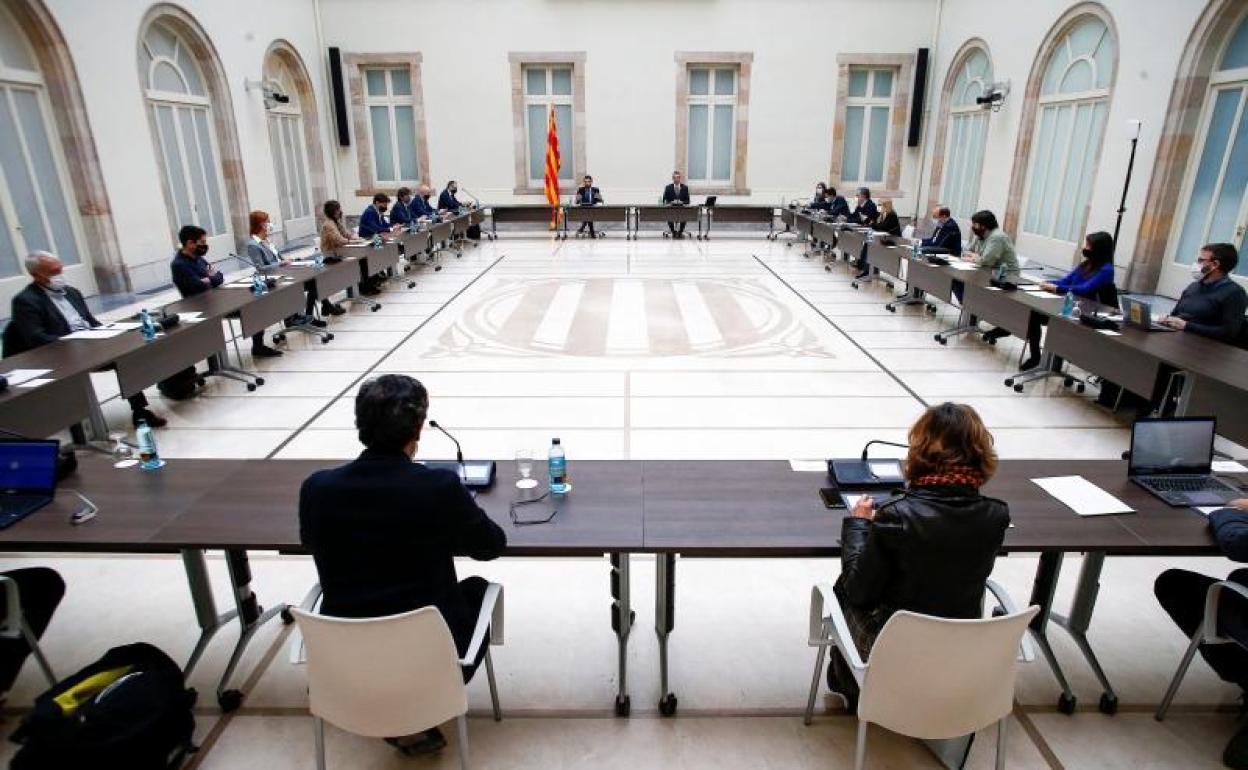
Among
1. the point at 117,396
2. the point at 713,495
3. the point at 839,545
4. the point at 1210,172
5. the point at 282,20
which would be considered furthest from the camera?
the point at 282,20

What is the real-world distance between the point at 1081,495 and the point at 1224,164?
757 cm

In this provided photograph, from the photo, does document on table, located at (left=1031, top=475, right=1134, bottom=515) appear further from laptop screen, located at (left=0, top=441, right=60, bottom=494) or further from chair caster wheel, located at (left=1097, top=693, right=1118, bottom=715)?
laptop screen, located at (left=0, top=441, right=60, bottom=494)

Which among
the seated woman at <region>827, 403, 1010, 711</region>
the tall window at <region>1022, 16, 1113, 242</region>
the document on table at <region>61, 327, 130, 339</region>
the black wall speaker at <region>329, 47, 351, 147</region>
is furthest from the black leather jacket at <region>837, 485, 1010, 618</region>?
the black wall speaker at <region>329, 47, 351, 147</region>

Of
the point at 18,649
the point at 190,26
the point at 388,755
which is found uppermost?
the point at 190,26

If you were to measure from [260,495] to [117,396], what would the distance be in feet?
12.2

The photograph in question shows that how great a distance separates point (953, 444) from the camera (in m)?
1.70

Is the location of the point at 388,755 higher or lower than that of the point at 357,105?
lower

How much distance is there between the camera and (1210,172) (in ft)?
25.0

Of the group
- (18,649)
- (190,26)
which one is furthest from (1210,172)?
(190,26)

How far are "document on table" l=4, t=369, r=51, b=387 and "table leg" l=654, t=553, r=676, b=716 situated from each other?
340cm

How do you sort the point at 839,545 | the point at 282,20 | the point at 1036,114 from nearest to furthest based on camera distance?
the point at 839,545
the point at 1036,114
the point at 282,20

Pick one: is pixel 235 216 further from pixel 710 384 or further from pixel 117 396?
pixel 710 384

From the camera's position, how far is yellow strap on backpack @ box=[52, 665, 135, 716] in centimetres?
184

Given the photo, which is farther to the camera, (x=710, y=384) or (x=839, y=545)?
(x=710, y=384)
